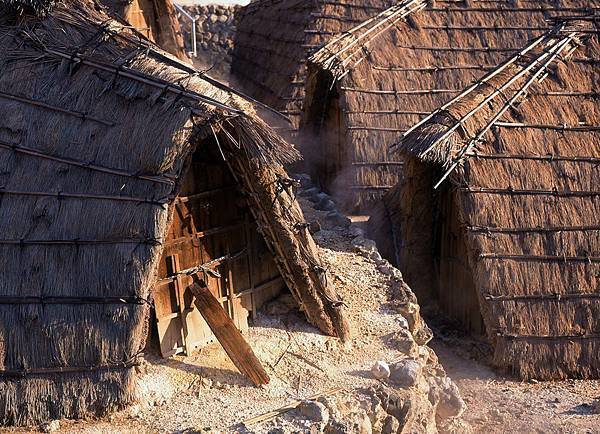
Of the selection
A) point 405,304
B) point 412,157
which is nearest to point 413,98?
point 412,157

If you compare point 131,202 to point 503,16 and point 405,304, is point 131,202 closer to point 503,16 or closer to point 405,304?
point 405,304

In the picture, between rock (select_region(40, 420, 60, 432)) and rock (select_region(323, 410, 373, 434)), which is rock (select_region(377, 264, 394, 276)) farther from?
rock (select_region(40, 420, 60, 432))

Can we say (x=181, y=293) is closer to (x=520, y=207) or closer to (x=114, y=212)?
(x=114, y=212)

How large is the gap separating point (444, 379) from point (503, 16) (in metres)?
9.52

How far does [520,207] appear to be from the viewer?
11812mm

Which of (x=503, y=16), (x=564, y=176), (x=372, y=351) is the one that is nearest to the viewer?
(x=372, y=351)

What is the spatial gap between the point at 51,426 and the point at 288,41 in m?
12.6

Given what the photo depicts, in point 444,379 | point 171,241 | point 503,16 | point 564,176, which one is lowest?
point 444,379

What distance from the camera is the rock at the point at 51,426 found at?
818cm

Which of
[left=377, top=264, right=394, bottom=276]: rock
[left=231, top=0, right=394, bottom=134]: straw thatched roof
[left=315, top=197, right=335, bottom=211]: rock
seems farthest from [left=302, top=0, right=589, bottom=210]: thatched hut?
[left=377, top=264, right=394, bottom=276]: rock

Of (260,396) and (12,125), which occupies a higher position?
(12,125)

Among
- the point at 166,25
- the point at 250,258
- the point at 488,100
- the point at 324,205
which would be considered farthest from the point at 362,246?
the point at 166,25

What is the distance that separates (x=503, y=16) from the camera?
17.1 meters

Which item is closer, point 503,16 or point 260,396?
point 260,396
